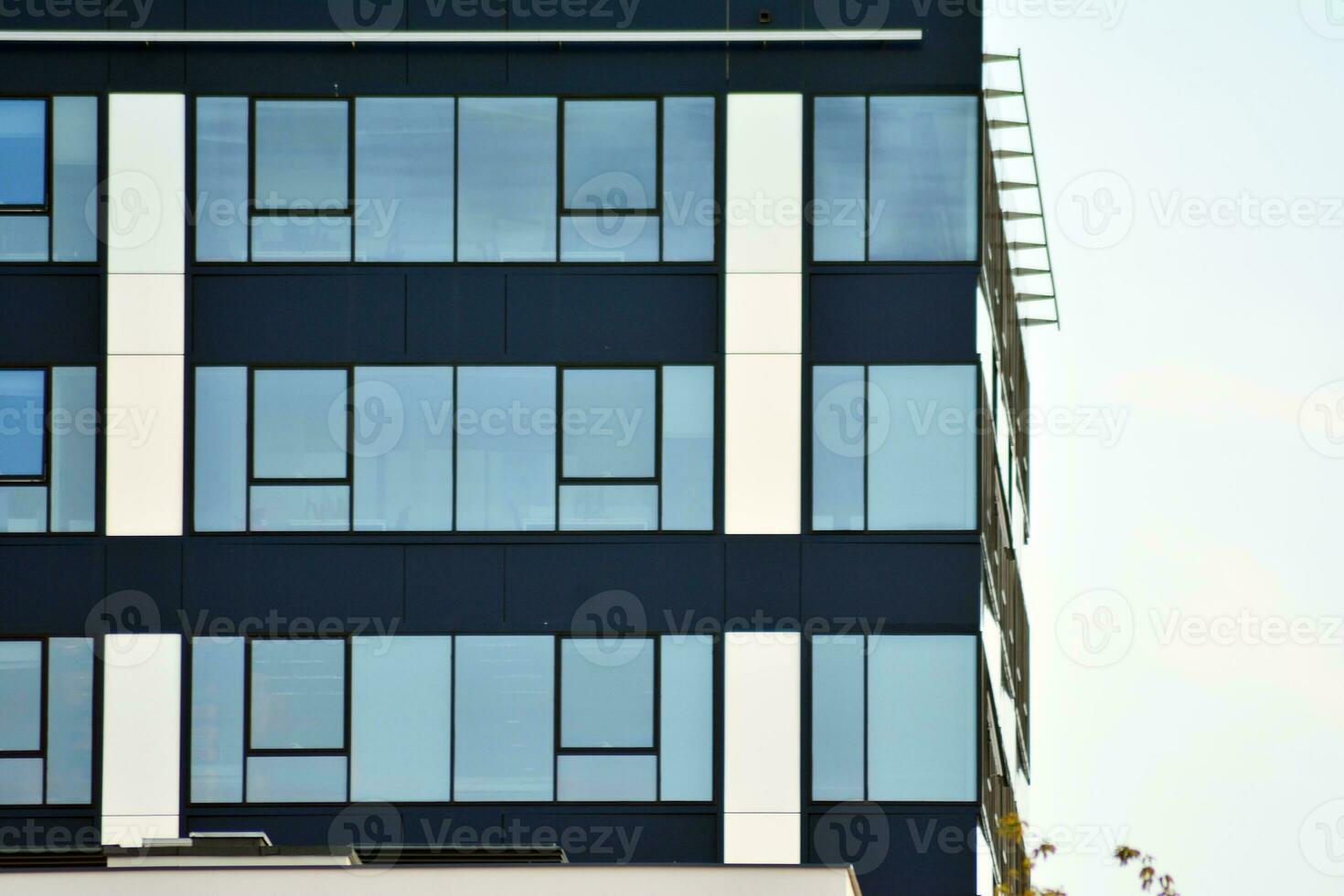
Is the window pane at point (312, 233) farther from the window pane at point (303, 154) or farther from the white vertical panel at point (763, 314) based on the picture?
the white vertical panel at point (763, 314)

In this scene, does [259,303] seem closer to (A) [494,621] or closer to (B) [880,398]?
(A) [494,621]

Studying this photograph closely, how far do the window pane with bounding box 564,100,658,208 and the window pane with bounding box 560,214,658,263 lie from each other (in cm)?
15

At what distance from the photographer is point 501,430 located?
20.2 meters

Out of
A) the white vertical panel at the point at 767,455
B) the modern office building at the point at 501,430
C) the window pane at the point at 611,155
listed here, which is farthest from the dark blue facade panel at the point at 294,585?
the window pane at the point at 611,155

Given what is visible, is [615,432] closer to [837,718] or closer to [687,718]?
[687,718]

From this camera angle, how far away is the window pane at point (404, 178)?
2031cm

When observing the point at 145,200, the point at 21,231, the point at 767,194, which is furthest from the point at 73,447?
the point at 767,194

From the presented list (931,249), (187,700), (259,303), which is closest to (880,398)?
(931,249)

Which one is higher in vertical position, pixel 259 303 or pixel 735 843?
pixel 259 303

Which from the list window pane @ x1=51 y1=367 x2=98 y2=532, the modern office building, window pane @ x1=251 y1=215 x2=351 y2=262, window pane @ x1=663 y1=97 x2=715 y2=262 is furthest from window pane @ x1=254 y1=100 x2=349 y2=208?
window pane @ x1=663 y1=97 x2=715 y2=262

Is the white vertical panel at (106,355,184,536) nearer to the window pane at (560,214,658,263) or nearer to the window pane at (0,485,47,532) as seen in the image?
the window pane at (0,485,47,532)

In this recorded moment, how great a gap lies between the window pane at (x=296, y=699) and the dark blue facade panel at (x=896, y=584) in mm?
5067

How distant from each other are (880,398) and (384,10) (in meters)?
6.84

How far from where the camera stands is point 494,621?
20000 mm
